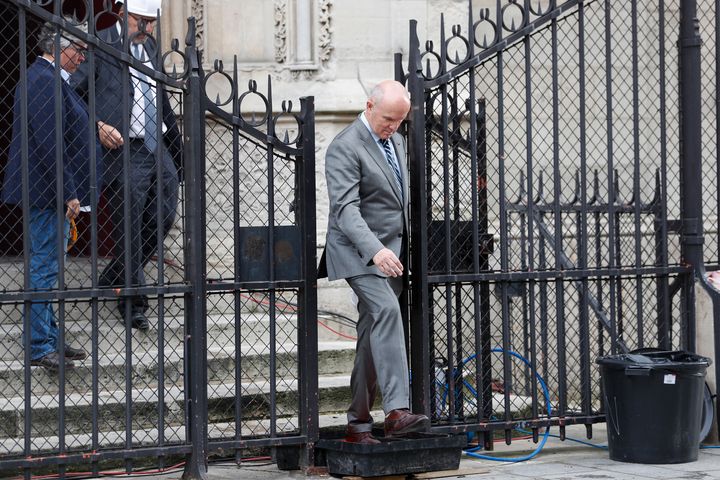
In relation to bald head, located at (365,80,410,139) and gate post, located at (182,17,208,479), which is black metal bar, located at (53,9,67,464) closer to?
gate post, located at (182,17,208,479)

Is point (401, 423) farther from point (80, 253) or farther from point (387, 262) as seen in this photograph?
point (80, 253)

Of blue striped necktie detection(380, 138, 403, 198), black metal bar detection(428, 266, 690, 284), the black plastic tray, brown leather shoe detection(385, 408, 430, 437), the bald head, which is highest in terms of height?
the bald head


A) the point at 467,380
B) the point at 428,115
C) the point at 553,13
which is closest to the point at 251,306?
the point at 467,380

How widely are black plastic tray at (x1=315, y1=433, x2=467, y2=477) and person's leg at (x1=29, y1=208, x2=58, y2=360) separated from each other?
174 centimetres

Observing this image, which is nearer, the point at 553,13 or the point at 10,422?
the point at 10,422

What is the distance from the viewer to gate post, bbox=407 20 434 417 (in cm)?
759

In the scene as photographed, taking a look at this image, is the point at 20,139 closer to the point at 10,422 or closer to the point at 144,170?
the point at 144,170

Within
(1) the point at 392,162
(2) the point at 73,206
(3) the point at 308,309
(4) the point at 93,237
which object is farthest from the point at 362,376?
(2) the point at 73,206

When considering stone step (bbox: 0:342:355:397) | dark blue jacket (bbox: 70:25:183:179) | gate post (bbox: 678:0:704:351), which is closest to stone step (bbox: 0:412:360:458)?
stone step (bbox: 0:342:355:397)

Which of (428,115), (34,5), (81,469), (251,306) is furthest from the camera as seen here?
(251,306)

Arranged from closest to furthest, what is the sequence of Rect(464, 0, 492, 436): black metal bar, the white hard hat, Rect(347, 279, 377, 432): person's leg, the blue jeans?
the blue jeans
Rect(347, 279, 377, 432): person's leg
Rect(464, 0, 492, 436): black metal bar
the white hard hat

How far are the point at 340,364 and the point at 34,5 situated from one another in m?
3.33

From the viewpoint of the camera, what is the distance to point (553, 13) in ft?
26.3

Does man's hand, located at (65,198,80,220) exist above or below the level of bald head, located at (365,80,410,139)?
below
